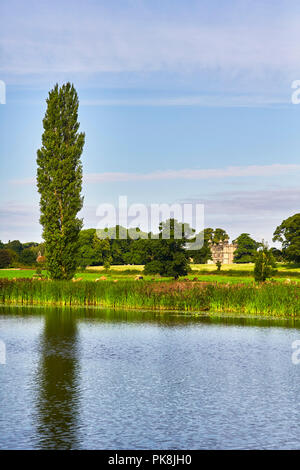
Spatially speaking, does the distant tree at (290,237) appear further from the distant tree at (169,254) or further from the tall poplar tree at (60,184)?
the tall poplar tree at (60,184)

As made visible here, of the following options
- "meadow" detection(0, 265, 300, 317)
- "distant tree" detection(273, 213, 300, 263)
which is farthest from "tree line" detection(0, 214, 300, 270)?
"meadow" detection(0, 265, 300, 317)

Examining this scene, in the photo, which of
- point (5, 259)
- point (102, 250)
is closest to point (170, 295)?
point (5, 259)

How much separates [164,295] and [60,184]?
53.6ft

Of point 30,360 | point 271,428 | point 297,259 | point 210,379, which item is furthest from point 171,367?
point 297,259

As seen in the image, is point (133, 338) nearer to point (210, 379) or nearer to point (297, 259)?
point (210, 379)

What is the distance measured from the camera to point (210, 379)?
15.8m

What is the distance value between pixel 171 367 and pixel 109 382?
107 inches

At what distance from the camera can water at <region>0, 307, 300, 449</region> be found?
10.8 m

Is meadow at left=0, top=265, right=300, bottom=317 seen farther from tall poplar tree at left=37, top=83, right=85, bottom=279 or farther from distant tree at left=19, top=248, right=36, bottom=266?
distant tree at left=19, top=248, right=36, bottom=266

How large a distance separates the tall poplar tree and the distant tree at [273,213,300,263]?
211ft

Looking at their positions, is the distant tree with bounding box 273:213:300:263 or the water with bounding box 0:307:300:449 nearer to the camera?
the water with bounding box 0:307:300:449

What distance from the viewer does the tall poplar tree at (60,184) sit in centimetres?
4803

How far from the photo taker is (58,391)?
1426cm
